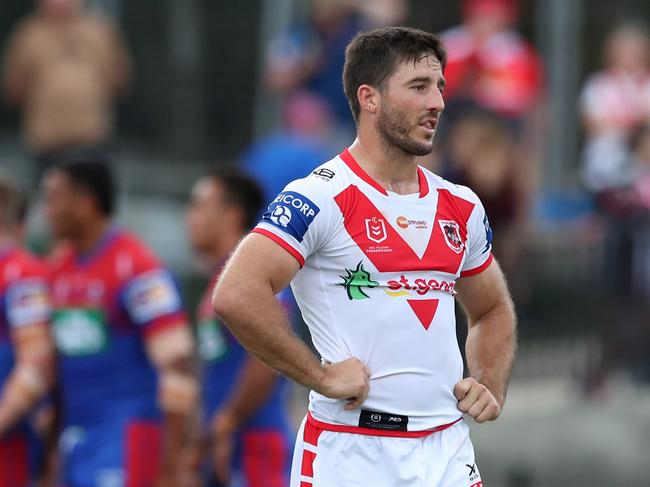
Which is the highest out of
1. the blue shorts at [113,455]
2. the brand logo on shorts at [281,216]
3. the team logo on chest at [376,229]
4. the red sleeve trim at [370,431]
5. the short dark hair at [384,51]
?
the short dark hair at [384,51]

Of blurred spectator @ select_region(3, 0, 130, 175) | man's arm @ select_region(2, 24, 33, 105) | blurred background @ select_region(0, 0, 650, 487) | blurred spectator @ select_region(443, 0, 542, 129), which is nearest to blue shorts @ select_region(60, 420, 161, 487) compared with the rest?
blurred background @ select_region(0, 0, 650, 487)

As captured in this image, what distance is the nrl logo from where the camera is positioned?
566 cm

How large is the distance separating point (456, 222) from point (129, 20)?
9.03 metres

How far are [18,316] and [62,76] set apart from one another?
540 centimetres

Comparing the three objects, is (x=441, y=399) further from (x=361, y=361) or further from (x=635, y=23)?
(x=635, y=23)

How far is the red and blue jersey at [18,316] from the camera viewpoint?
842 centimetres

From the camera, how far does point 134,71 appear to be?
14562 mm

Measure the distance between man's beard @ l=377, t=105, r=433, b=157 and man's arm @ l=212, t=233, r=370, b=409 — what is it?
58 cm

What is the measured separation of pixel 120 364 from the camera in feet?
26.5

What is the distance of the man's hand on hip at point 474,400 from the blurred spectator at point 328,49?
22.4 ft

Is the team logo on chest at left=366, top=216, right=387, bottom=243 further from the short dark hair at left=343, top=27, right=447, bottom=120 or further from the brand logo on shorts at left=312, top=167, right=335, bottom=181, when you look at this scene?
Result: the short dark hair at left=343, top=27, right=447, bottom=120

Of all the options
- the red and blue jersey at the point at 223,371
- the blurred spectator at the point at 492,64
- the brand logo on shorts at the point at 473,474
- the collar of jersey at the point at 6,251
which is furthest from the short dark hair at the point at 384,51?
the blurred spectator at the point at 492,64

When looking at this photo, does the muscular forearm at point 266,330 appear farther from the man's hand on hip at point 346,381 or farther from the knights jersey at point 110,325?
the knights jersey at point 110,325

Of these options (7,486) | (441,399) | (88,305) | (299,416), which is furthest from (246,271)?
(299,416)
